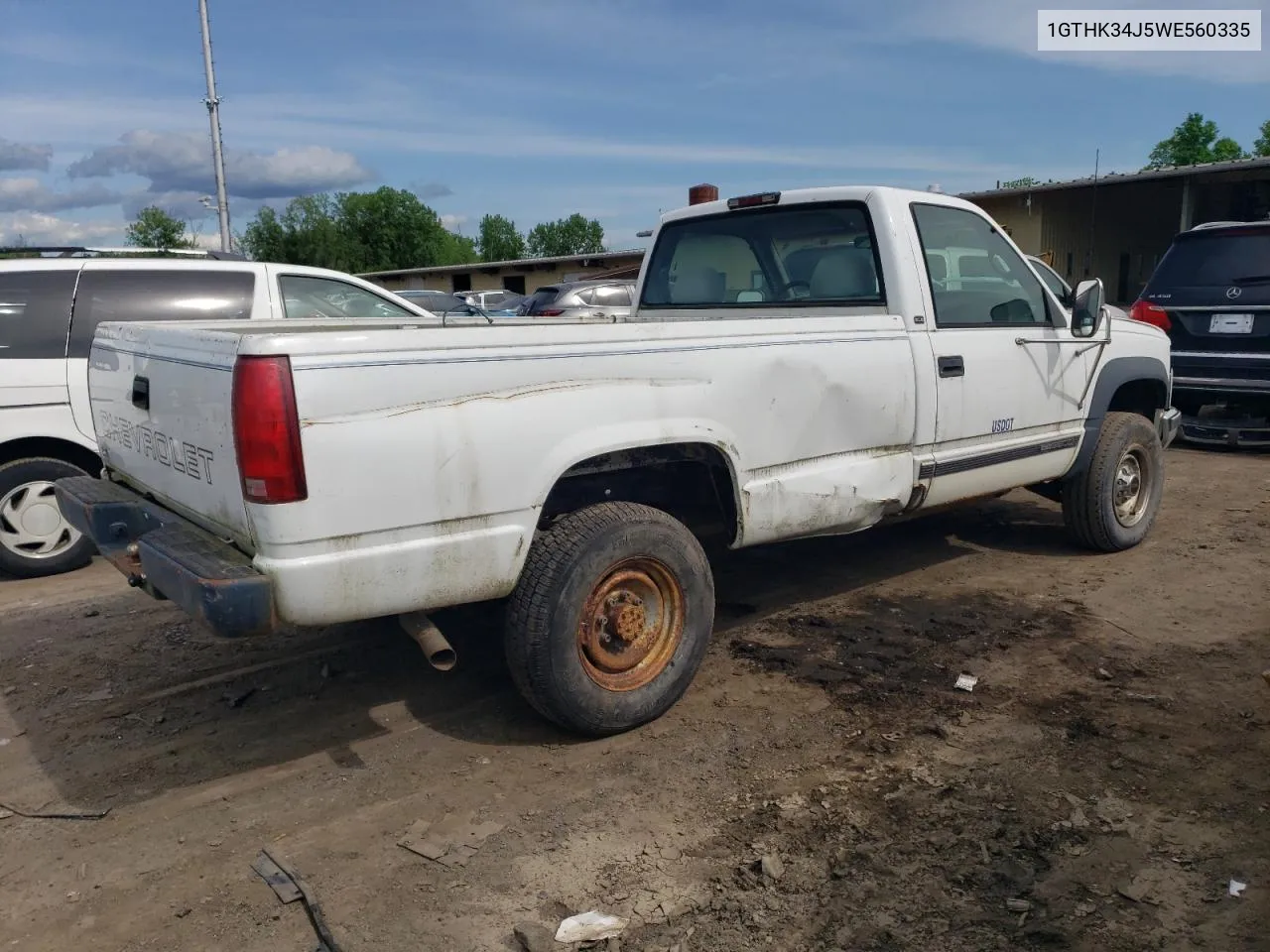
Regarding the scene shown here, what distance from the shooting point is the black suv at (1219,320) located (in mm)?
8578

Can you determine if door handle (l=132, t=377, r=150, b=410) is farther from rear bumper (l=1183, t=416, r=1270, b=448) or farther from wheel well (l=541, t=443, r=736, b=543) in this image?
rear bumper (l=1183, t=416, r=1270, b=448)

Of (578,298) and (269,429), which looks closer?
(269,429)

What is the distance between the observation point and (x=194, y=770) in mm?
3656

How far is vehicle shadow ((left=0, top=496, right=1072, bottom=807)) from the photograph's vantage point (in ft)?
12.3

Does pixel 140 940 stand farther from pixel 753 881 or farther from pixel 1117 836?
pixel 1117 836

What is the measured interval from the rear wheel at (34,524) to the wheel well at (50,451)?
0.09m

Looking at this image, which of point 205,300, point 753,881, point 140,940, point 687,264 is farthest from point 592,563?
point 205,300

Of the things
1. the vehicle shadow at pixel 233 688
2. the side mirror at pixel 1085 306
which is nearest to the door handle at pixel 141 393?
the vehicle shadow at pixel 233 688

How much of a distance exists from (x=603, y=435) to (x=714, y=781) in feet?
4.13

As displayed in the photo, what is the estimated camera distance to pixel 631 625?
3.80 meters

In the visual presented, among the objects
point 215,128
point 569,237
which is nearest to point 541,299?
point 215,128

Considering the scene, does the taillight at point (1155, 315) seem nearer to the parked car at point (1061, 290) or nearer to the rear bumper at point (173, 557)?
the parked car at point (1061, 290)

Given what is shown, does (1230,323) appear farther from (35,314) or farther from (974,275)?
(35,314)

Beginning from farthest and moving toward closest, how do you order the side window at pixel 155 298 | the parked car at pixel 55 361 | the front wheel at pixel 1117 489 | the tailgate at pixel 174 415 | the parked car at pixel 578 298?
the parked car at pixel 578 298 → the side window at pixel 155 298 → the parked car at pixel 55 361 → the front wheel at pixel 1117 489 → the tailgate at pixel 174 415
